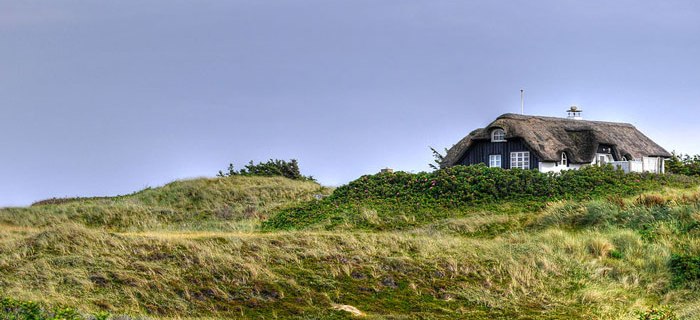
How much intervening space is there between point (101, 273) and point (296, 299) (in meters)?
4.95

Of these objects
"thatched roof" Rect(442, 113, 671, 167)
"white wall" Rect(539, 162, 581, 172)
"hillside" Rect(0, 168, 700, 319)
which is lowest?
"hillside" Rect(0, 168, 700, 319)

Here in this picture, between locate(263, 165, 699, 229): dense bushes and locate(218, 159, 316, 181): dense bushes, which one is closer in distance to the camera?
locate(263, 165, 699, 229): dense bushes

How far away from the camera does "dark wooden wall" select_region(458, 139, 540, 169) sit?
40.2 meters

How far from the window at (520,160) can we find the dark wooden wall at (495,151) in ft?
0.68

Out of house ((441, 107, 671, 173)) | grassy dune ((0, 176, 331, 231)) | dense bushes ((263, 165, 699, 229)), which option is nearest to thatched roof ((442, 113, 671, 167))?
house ((441, 107, 671, 173))

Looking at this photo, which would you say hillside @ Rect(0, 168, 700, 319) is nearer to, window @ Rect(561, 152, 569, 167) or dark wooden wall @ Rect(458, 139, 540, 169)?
dark wooden wall @ Rect(458, 139, 540, 169)

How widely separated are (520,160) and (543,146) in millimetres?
1494

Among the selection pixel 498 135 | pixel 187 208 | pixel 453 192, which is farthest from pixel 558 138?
pixel 187 208

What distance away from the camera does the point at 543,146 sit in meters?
39.8

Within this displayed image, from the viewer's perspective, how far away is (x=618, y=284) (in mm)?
17953

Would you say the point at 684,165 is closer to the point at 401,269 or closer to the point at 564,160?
the point at 564,160

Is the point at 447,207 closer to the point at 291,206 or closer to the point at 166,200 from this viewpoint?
the point at 291,206

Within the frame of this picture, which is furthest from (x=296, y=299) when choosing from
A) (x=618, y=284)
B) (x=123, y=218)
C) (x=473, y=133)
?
(x=473, y=133)

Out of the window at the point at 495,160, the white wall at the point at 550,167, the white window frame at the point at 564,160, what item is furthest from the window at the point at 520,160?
the white window frame at the point at 564,160
